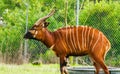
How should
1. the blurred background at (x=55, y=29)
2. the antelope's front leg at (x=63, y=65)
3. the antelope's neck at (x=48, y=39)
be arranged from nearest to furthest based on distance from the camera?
the antelope's front leg at (x=63, y=65) → the antelope's neck at (x=48, y=39) → the blurred background at (x=55, y=29)

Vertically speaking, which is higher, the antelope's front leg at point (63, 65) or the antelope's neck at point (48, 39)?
the antelope's neck at point (48, 39)

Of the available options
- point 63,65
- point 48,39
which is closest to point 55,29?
point 48,39

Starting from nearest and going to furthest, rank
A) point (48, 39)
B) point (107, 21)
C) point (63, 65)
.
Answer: point (63, 65)
point (48, 39)
point (107, 21)

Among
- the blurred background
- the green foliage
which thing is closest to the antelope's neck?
the blurred background

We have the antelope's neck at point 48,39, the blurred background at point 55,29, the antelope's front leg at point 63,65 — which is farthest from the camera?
the blurred background at point 55,29

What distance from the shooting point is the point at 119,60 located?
12891 millimetres

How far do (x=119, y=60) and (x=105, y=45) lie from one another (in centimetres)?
582

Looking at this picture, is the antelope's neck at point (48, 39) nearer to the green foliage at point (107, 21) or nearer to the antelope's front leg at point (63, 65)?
the antelope's front leg at point (63, 65)

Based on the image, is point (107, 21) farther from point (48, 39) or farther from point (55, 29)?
point (48, 39)

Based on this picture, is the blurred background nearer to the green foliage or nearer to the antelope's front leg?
the green foliage

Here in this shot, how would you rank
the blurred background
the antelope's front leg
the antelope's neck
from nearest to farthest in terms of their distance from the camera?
the antelope's front leg
the antelope's neck
the blurred background

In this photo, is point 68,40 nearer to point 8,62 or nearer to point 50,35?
point 50,35

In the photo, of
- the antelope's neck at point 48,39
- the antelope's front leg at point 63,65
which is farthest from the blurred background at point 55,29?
the antelope's front leg at point 63,65

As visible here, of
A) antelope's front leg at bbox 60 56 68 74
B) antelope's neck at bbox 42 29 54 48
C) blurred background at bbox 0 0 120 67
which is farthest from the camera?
blurred background at bbox 0 0 120 67
